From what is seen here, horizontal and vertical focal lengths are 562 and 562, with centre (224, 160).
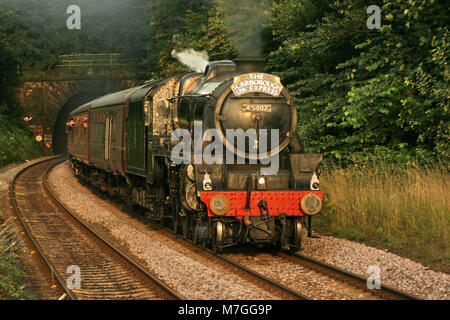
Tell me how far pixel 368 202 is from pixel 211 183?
3.64 m

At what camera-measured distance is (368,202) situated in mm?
10914

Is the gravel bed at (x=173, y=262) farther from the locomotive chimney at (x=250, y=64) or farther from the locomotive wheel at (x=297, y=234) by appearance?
the locomotive chimney at (x=250, y=64)

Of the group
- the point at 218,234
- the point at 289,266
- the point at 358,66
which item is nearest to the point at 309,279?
the point at 289,266

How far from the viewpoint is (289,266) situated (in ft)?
28.3

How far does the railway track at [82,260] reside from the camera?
7422mm

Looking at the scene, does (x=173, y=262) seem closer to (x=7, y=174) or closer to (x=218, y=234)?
(x=218, y=234)

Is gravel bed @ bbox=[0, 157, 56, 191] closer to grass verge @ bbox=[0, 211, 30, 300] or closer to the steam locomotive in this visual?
grass verge @ bbox=[0, 211, 30, 300]

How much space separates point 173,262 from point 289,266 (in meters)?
1.86

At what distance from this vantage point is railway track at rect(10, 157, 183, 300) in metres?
7.42

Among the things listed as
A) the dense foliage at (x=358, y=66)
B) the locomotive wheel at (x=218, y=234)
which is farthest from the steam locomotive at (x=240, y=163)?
the dense foliage at (x=358, y=66)

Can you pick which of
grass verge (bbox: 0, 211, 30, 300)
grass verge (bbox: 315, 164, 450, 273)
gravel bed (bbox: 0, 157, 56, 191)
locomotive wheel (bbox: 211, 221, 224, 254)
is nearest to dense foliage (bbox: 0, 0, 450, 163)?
grass verge (bbox: 315, 164, 450, 273)

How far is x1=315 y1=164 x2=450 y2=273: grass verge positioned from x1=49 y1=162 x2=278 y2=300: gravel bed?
294cm

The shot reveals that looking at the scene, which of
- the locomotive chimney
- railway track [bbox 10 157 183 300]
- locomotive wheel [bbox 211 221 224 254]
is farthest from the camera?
the locomotive chimney
